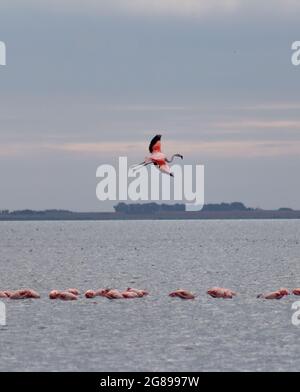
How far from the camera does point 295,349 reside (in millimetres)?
47719

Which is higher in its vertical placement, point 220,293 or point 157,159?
point 157,159

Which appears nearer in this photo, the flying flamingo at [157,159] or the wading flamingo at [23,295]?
the flying flamingo at [157,159]

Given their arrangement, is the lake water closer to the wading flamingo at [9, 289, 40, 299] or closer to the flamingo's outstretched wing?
the wading flamingo at [9, 289, 40, 299]

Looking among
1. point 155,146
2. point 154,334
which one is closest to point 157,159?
point 155,146

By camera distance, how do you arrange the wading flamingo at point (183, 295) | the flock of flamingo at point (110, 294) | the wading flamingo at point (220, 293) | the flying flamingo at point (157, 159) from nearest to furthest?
the flying flamingo at point (157, 159)
the flock of flamingo at point (110, 294)
the wading flamingo at point (183, 295)
the wading flamingo at point (220, 293)

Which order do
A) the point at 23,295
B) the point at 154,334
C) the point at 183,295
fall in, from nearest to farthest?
the point at 154,334 < the point at 23,295 < the point at 183,295

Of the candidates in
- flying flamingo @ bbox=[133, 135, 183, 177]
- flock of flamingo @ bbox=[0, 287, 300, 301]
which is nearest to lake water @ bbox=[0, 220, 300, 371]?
flock of flamingo @ bbox=[0, 287, 300, 301]

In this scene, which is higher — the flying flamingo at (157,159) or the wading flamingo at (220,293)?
the flying flamingo at (157,159)

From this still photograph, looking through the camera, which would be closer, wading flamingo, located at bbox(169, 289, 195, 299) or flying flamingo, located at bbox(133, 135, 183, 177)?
flying flamingo, located at bbox(133, 135, 183, 177)

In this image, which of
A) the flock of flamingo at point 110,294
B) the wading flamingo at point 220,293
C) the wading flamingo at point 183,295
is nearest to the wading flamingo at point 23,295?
the flock of flamingo at point 110,294

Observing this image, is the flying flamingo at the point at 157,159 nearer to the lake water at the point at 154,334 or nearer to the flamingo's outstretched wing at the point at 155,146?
the flamingo's outstretched wing at the point at 155,146

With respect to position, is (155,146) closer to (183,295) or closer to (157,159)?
(157,159)

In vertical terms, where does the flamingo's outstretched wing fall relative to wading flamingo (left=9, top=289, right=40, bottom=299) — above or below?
above
